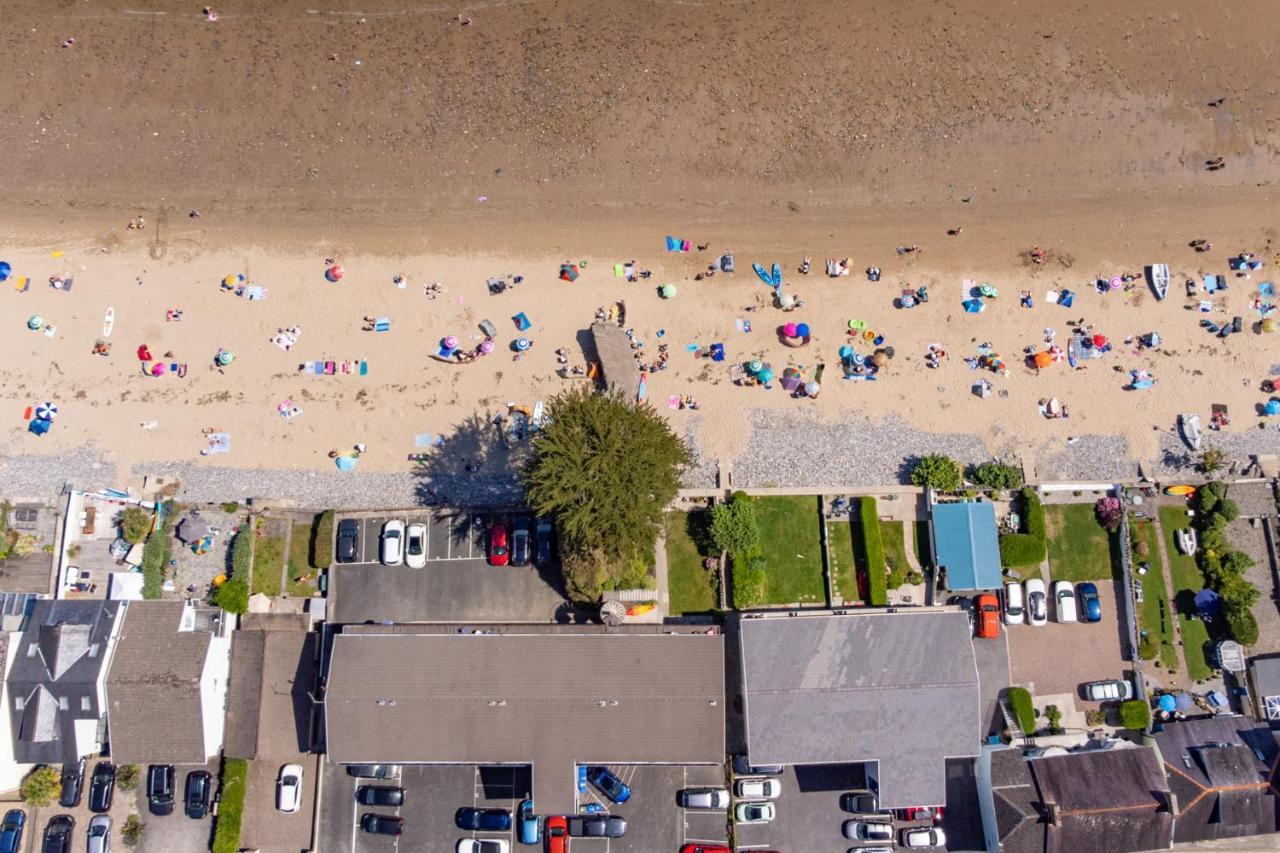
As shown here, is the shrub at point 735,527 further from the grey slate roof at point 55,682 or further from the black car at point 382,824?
the grey slate roof at point 55,682

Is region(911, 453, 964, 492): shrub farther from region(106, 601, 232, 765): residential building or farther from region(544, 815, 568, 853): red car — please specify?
region(106, 601, 232, 765): residential building

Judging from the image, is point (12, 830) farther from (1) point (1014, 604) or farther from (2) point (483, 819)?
(1) point (1014, 604)

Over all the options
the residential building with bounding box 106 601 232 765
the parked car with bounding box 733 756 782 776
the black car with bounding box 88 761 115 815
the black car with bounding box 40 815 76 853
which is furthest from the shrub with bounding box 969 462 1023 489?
the black car with bounding box 40 815 76 853

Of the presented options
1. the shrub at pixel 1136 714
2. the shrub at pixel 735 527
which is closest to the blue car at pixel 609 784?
the shrub at pixel 735 527

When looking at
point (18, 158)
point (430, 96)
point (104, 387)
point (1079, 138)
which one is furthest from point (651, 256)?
point (18, 158)

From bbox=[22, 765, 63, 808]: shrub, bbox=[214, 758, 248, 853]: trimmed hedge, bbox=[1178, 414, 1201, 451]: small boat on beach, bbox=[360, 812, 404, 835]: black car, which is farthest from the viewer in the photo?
bbox=[1178, 414, 1201, 451]: small boat on beach
